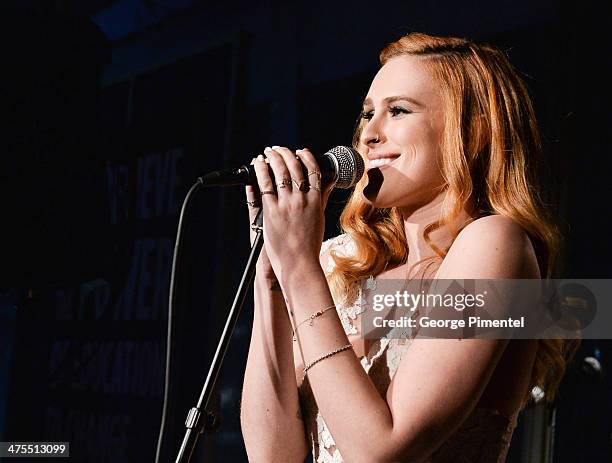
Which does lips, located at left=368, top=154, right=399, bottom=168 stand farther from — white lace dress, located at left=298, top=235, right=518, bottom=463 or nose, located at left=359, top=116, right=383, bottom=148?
white lace dress, located at left=298, top=235, right=518, bottom=463

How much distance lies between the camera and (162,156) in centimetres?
313

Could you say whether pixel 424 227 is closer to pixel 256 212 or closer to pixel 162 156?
pixel 256 212

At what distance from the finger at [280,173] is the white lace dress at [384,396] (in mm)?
390

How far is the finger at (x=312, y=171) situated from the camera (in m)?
1.21

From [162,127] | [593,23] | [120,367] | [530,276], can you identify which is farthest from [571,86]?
[120,367]

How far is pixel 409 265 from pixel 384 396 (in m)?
0.31

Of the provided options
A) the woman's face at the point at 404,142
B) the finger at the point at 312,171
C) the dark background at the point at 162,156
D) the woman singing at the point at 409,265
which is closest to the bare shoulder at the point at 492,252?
the woman singing at the point at 409,265

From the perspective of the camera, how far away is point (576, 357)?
2.04 m

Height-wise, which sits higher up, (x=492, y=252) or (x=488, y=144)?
(x=488, y=144)

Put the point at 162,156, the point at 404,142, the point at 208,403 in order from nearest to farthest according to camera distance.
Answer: the point at 208,403 → the point at 404,142 → the point at 162,156

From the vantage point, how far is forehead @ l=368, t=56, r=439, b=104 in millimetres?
1424

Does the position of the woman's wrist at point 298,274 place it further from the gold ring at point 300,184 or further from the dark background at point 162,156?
the dark background at point 162,156

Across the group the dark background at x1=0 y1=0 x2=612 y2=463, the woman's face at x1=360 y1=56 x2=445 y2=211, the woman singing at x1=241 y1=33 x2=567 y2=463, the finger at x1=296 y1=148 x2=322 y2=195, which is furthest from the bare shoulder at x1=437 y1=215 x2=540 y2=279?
the dark background at x1=0 y1=0 x2=612 y2=463

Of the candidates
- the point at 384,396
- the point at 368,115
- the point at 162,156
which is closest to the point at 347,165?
the point at 368,115
